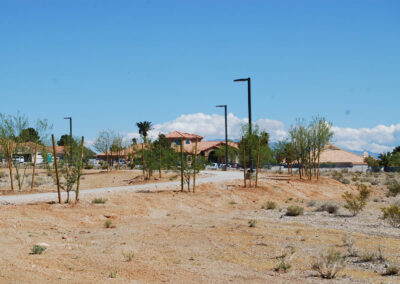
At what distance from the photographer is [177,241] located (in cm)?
1320

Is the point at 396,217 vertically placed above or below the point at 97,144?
below

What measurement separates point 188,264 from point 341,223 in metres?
8.08

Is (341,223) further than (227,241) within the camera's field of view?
Yes

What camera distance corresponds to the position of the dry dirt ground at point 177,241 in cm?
928

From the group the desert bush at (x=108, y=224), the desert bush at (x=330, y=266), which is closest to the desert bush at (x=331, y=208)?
the desert bush at (x=108, y=224)

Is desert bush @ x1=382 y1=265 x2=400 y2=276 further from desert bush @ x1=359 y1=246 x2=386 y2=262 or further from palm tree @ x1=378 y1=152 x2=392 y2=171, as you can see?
palm tree @ x1=378 y1=152 x2=392 y2=171

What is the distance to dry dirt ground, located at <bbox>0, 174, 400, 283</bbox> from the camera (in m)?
9.28

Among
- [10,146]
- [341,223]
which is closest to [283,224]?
[341,223]

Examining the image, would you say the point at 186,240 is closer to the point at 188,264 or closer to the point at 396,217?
the point at 188,264

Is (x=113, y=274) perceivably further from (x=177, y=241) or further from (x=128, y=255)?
(x=177, y=241)

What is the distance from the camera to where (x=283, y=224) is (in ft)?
53.7

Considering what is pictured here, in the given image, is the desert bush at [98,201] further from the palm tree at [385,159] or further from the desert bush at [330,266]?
the palm tree at [385,159]

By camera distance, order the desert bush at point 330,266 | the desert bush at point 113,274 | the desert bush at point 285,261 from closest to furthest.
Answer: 1. the desert bush at point 113,274
2. the desert bush at point 330,266
3. the desert bush at point 285,261

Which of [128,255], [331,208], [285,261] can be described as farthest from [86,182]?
[285,261]
